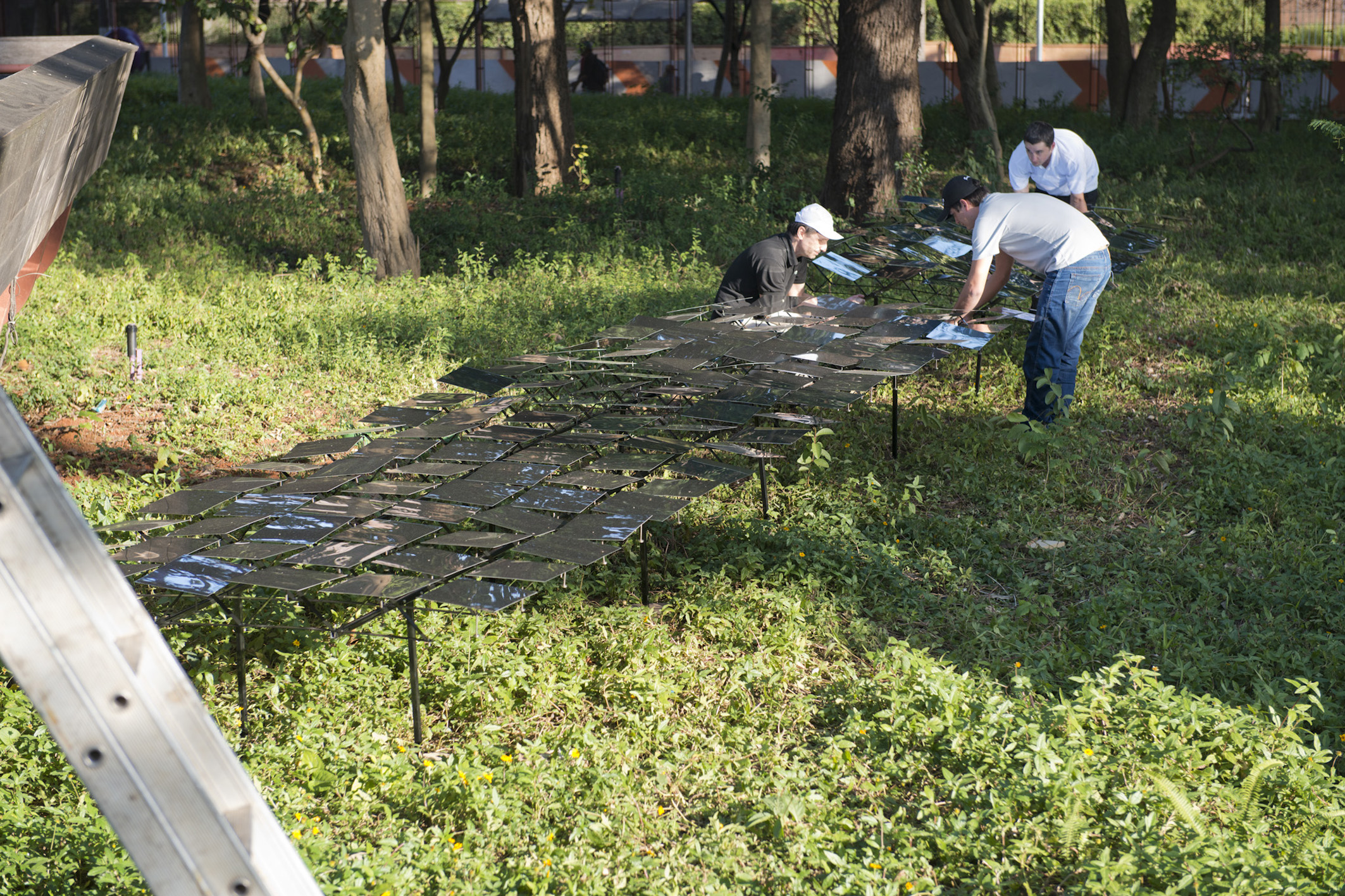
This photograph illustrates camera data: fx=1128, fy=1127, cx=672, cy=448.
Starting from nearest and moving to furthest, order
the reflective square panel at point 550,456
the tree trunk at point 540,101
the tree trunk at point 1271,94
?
the reflective square panel at point 550,456
the tree trunk at point 540,101
the tree trunk at point 1271,94

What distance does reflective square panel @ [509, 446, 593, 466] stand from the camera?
4820 millimetres

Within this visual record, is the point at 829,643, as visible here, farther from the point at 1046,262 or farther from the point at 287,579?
the point at 1046,262

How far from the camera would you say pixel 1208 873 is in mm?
2881

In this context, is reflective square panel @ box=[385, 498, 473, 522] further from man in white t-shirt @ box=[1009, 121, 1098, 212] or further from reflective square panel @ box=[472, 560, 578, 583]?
man in white t-shirt @ box=[1009, 121, 1098, 212]

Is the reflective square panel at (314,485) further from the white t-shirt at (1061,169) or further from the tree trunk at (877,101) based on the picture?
the tree trunk at (877,101)

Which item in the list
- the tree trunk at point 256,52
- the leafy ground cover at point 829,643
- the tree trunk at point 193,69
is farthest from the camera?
the tree trunk at point 193,69

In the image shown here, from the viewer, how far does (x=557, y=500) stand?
4355 millimetres

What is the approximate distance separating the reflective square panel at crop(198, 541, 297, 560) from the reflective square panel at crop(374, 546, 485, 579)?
35cm

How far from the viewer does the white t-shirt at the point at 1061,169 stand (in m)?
7.66

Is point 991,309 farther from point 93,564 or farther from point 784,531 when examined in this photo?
Result: point 93,564

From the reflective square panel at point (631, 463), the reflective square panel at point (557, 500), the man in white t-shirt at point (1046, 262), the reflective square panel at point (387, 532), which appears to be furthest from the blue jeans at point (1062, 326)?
the reflective square panel at point (387, 532)

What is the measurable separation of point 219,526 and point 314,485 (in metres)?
0.53

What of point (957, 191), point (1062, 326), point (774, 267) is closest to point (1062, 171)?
point (957, 191)

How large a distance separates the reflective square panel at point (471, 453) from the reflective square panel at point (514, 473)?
74mm
